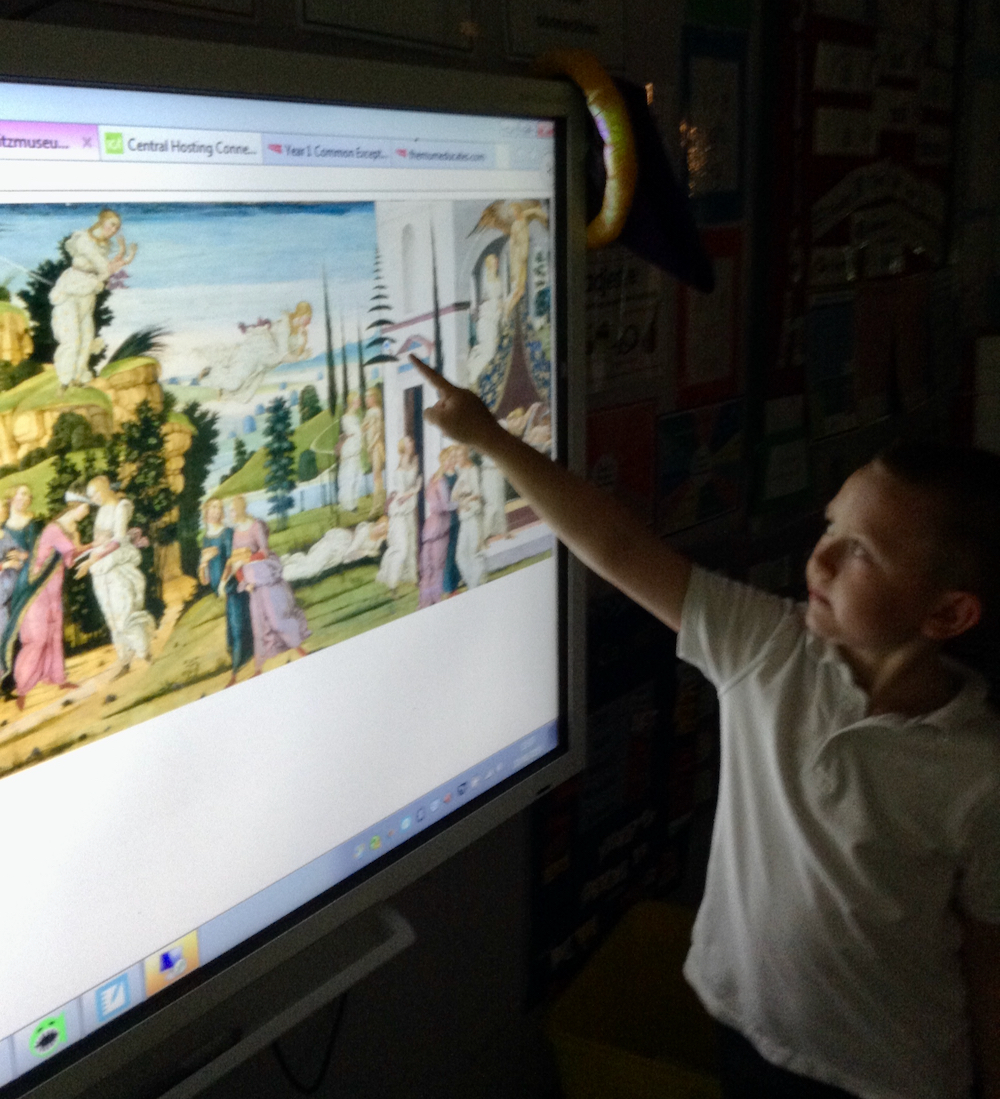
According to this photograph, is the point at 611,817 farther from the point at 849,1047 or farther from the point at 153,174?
the point at 153,174

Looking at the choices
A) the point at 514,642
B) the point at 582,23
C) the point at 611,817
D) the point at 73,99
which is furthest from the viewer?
the point at 611,817

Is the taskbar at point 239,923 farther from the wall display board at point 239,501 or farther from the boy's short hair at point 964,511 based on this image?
the boy's short hair at point 964,511

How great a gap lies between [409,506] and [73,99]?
0.39 metres

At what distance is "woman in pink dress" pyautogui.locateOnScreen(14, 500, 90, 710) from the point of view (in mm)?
619

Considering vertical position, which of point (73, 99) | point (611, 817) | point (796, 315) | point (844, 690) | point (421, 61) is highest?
point (421, 61)

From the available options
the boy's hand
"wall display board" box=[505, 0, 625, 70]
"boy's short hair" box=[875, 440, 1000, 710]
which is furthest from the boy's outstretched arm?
"wall display board" box=[505, 0, 625, 70]

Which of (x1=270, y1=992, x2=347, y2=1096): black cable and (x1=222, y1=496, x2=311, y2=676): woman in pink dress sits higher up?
(x1=222, y1=496, x2=311, y2=676): woman in pink dress

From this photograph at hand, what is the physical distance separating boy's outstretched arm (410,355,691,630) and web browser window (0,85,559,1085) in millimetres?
34

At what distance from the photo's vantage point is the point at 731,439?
1.49 meters

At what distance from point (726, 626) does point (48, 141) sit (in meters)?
0.68

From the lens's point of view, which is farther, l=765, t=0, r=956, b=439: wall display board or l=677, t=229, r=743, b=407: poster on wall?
l=765, t=0, r=956, b=439: wall display board

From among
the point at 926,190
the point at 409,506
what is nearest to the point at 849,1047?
the point at 409,506

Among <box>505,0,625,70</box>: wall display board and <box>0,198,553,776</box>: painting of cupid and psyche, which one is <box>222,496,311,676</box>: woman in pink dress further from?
<box>505,0,625,70</box>: wall display board

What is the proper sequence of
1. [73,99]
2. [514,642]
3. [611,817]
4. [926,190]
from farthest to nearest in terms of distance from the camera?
[926,190]
[611,817]
[514,642]
[73,99]
